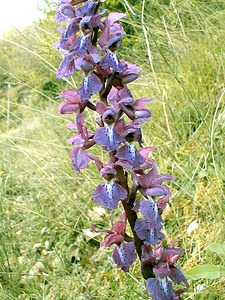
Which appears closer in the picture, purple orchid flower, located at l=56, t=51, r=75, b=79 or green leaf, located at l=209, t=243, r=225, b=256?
purple orchid flower, located at l=56, t=51, r=75, b=79

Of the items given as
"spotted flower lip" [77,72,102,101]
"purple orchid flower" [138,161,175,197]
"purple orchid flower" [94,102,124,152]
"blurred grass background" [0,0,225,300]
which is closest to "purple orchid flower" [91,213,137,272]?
"purple orchid flower" [138,161,175,197]

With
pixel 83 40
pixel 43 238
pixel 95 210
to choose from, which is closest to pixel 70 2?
pixel 83 40

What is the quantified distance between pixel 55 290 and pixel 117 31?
3.89 ft

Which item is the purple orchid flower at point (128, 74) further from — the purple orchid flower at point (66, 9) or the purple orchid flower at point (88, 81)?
the purple orchid flower at point (66, 9)

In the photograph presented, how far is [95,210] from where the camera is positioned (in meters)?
2.60

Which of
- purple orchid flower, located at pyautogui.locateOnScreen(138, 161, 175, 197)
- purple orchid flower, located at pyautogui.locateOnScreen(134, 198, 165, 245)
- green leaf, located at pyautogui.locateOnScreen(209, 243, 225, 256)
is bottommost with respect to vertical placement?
green leaf, located at pyautogui.locateOnScreen(209, 243, 225, 256)

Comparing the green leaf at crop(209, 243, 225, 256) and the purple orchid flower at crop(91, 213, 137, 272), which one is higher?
the purple orchid flower at crop(91, 213, 137, 272)

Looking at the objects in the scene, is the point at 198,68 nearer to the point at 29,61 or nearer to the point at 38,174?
the point at 38,174

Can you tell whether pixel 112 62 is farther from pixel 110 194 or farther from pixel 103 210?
pixel 103 210

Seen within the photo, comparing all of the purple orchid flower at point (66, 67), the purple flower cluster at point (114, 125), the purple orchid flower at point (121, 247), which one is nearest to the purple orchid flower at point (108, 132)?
the purple flower cluster at point (114, 125)

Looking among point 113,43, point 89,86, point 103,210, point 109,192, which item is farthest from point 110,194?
point 103,210

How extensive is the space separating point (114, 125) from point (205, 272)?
21.6 inches

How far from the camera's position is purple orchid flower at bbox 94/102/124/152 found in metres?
1.21

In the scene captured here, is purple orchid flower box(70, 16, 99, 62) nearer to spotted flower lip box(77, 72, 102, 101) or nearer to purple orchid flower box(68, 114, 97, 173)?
spotted flower lip box(77, 72, 102, 101)
